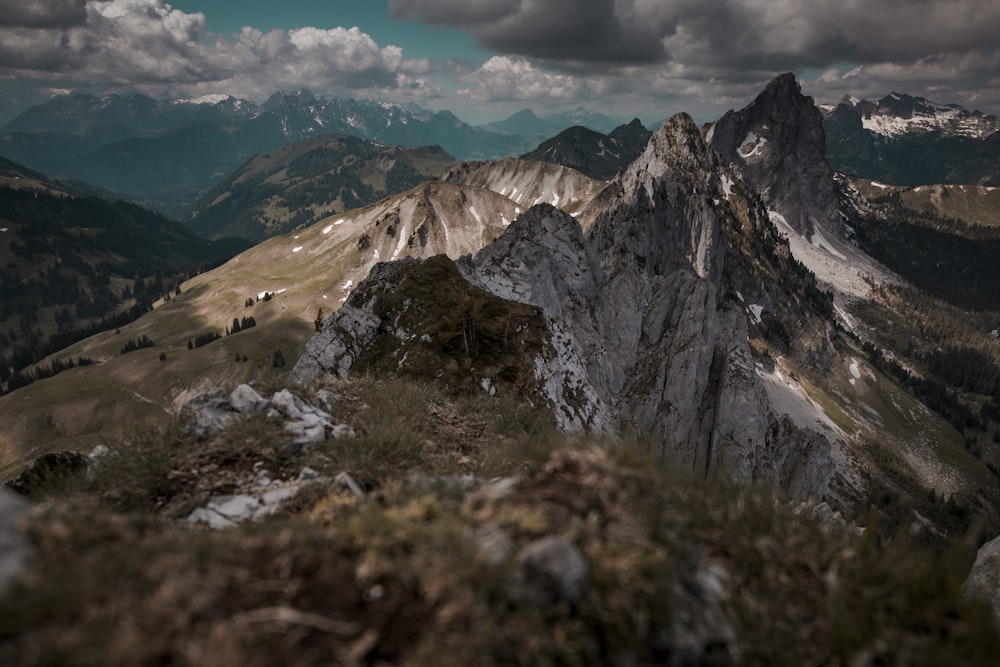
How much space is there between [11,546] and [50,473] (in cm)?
626

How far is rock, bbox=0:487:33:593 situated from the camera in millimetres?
3918

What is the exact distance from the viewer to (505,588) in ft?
14.3

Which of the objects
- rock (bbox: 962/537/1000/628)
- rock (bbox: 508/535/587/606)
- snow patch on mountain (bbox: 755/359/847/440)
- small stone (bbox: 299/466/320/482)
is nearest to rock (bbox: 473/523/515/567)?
rock (bbox: 508/535/587/606)

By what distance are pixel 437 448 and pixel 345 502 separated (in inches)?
177

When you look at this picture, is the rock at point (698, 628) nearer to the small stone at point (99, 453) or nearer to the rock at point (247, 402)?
the rock at point (247, 402)

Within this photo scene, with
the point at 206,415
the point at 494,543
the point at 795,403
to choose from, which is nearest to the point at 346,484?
the point at 494,543

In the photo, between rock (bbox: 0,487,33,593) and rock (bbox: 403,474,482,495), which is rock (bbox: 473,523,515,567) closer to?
rock (bbox: 403,474,482,495)

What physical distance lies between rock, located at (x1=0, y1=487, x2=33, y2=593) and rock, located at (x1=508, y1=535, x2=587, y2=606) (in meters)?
4.12

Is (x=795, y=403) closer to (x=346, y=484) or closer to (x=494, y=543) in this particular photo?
(x=346, y=484)

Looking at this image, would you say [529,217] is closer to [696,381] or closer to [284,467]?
[696,381]

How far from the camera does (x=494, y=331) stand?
29.5m

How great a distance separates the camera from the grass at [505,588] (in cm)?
363

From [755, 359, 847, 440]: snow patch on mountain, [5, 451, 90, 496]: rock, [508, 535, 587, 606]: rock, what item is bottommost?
[755, 359, 847, 440]: snow patch on mountain

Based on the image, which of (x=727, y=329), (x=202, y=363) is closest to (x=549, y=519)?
(x=727, y=329)
